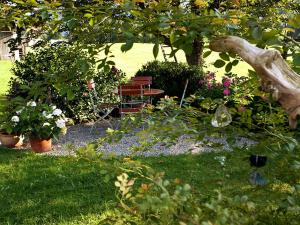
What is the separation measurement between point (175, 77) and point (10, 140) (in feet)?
15.1

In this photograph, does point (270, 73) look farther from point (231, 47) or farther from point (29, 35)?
point (29, 35)

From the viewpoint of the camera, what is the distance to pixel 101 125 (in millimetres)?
8711

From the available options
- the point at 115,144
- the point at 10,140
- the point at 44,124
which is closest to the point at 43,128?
the point at 44,124

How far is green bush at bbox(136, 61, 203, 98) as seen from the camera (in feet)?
32.6

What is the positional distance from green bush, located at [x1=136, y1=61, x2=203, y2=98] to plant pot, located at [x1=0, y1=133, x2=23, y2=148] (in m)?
4.24

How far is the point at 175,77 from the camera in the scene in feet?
33.2

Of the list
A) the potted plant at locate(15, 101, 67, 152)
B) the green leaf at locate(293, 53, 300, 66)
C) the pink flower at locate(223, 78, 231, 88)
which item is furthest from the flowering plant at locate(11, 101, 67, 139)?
the green leaf at locate(293, 53, 300, 66)

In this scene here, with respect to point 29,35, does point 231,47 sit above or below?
above

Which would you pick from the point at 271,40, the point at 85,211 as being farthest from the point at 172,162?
the point at 271,40

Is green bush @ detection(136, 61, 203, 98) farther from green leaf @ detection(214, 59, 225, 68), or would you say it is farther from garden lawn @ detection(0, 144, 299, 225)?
green leaf @ detection(214, 59, 225, 68)

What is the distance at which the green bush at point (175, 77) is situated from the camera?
32.6 ft

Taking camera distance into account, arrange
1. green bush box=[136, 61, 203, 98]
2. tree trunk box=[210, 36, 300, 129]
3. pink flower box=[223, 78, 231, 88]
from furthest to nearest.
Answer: green bush box=[136, 61, 203, 98] < pink flower box=[223, 78, 231, 88] < tree trunk box=[210, 36, 300, 129]

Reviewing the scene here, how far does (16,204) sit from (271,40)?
3.51 m

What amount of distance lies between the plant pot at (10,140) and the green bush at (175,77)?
13.9 feet
